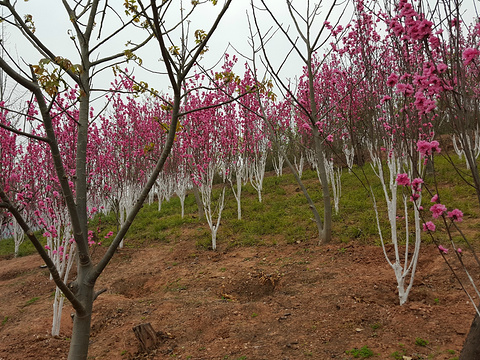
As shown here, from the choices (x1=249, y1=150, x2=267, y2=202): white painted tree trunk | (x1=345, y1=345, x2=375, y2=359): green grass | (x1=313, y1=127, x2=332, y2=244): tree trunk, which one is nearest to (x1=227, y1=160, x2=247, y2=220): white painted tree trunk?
(x1=249, y1=150, x2=267, y2=202): white painted tree trunk

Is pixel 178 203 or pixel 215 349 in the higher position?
pixel 178 203

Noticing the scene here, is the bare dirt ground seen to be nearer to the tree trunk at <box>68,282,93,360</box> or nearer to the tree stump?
the tree stump

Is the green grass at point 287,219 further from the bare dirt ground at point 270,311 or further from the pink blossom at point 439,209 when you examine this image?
the pink blossom at point 439,209

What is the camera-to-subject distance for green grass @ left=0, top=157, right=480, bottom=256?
6484mm

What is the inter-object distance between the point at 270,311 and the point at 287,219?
439 centimetres

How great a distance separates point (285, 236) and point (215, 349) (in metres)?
4.25

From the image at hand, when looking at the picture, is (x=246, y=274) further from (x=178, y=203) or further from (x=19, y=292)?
(x=178, y=203)

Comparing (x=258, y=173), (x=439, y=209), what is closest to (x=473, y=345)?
(x=439, y=209)

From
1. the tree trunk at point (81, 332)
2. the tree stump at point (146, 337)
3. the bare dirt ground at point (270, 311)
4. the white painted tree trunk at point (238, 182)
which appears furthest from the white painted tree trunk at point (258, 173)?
the tree trunk at point (81, 332)

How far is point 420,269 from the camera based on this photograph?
4.50 m

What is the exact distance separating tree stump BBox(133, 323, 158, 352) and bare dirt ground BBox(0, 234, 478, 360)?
11 centimetres

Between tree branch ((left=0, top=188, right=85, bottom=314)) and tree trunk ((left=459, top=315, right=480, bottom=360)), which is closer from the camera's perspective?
tree branch ((left=0, top=188, right=85, bottom=314))

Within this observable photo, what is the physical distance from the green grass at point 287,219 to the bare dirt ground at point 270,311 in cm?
83

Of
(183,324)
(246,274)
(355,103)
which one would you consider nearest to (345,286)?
(246,274)
